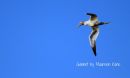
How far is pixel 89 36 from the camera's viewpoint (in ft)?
56.5

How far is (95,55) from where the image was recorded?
17.2m

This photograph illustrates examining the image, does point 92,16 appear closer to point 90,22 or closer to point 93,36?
point 90,22

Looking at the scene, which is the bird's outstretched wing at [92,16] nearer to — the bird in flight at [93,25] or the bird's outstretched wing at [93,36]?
the bird in flight at [93,25]

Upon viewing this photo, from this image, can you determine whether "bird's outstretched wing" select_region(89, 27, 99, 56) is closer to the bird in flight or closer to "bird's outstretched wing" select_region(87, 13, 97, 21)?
the bird in flight

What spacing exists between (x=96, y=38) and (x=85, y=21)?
19 cm

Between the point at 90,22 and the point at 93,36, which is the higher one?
the point at 90,22

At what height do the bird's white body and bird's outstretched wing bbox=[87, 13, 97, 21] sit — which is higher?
bird's outstretched wing bbox=[87, 13, 97, 21]


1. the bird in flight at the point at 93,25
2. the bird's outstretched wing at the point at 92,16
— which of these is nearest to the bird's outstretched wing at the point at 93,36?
the bird in flight at the point at 93,25

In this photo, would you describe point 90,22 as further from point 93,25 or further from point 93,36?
point 93,36

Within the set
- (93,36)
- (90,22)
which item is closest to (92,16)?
(90,22)

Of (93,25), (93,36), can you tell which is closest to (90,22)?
(93,25)

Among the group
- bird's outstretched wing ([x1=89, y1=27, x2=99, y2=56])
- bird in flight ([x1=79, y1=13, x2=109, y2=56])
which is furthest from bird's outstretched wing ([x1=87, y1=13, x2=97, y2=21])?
bird's outstretched wing ([x1=89, y1=27, x2=99, y2=56])

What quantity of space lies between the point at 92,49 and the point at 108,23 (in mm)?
286

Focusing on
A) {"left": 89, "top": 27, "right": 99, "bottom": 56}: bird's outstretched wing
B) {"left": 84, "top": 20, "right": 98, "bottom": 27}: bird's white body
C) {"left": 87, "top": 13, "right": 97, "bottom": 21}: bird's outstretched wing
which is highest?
{"left": 87, "top": 13, "right": 97, "bottom": 21}: bird's outstretched wing
